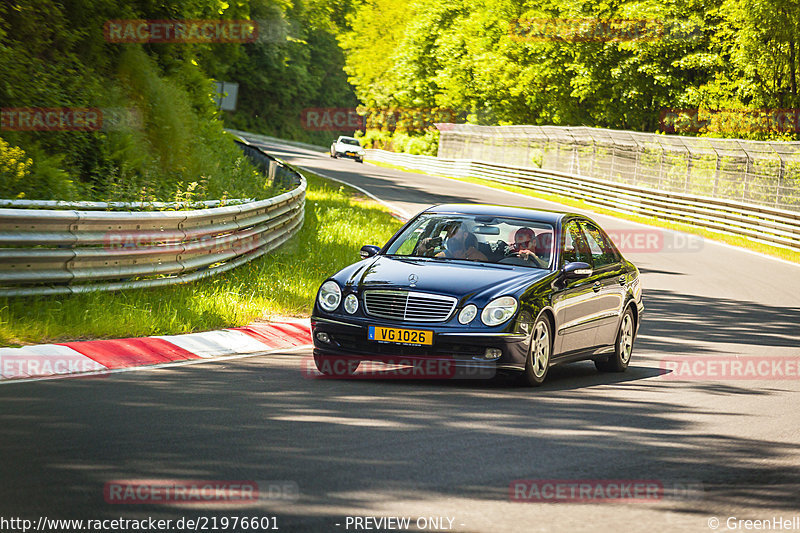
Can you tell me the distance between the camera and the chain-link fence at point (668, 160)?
108 ft

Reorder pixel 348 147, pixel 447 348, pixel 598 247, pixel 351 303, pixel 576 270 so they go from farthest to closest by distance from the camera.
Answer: pixel 348 147 → pixel 598 247 → pixel 576 270 → pixel 351 303 → pixel 447 348

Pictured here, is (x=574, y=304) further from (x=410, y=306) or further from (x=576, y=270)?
(x=410, y=306)

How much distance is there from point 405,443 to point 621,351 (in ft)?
16.8

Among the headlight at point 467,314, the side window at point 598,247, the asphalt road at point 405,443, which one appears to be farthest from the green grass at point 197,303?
the side window at point 598,247

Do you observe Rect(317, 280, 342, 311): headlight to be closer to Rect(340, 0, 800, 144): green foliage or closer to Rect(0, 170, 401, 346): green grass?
Rect(0, 170, 401, 346): green grass

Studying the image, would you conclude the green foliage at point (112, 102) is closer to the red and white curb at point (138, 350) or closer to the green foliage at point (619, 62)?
the red and white curb at point (138, 350)

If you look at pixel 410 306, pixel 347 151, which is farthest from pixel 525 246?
pixel 347 151

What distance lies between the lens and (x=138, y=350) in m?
9.57

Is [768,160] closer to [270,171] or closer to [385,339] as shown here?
[270,171]

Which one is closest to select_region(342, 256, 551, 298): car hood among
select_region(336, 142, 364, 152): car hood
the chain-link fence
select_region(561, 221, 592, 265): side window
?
select_region(561, 221, 592, 265): side window

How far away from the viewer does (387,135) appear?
309 feet

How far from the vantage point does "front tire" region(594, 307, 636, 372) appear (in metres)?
11.2

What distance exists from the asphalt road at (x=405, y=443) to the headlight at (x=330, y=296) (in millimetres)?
666

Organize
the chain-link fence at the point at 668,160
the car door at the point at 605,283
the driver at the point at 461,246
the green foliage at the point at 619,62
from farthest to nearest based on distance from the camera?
the green foliage at the point at 619,62
the chain-link fence at the point at 668,160
the car door at the point at 605,283
the driver at the point at 461,246
